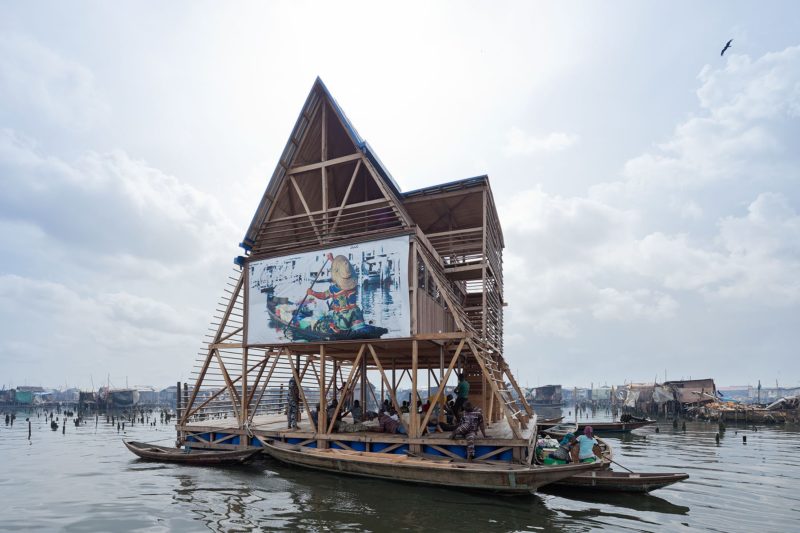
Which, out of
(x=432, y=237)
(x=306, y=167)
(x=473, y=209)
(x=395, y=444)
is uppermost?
(x=306, y=167)

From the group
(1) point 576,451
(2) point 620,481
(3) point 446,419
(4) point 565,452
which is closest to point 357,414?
(3) point 446,419

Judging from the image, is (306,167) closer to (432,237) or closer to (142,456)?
(432,237)

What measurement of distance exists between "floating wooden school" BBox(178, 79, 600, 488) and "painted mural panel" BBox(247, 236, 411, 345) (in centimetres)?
5

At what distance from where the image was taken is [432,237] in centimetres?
2408

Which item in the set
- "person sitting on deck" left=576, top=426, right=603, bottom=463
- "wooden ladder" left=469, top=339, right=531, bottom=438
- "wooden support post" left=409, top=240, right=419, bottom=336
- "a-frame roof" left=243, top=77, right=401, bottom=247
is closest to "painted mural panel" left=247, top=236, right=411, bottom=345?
"wooden support post" left=409, top=240, right=419, bottom=336

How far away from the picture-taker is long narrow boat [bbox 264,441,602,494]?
45.2ft

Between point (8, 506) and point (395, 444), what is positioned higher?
point (395, 444)

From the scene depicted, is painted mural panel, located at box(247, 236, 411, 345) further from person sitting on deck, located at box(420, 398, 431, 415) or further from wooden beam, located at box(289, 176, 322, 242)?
person sitting on deck, located at box(420, 398, 431, 415)

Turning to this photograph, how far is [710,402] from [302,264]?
61298mm

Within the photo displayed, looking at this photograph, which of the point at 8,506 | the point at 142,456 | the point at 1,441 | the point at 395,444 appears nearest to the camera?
the point at 8,506

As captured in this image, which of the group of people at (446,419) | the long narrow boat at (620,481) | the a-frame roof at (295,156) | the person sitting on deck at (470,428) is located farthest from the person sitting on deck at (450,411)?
the a-frame roof at (295,156)

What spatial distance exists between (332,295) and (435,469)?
8282mm

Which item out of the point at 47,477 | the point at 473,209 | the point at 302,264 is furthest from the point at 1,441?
the point at 473,209

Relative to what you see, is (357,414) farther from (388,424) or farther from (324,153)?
(324,153)
